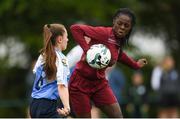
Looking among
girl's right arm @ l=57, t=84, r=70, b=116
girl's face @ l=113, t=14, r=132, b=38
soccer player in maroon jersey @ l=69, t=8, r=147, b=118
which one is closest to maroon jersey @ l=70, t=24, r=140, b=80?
soccer player in maroon jersey @ l=69, t=8, r=147, b=118

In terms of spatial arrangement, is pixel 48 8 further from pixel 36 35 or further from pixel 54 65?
pixel 54 65

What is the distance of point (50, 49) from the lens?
8.45 meters

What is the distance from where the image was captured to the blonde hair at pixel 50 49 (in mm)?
8406

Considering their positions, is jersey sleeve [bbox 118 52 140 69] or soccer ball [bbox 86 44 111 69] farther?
jersey sleeve [bbox 118 52 140 69]

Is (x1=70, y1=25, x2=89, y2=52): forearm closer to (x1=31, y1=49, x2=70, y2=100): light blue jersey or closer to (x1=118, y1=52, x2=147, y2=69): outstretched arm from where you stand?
(x1=31, y1=49, x2=70, y2=100): light blue jersey

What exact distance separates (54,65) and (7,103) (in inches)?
369

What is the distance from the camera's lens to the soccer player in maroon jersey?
902cm

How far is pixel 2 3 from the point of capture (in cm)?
1733

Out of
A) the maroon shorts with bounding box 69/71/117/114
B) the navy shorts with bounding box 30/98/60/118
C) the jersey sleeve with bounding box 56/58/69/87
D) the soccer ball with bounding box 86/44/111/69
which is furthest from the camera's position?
the maroon shorts with bounding box 69/71/117/114

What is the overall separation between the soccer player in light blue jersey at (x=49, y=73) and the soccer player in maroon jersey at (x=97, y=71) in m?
0.49

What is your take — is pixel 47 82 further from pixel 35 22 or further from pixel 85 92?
pixel 35 22

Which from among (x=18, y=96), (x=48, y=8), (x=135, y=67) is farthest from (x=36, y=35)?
(x=135, y=67)

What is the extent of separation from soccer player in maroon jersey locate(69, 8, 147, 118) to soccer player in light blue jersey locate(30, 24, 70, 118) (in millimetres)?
486

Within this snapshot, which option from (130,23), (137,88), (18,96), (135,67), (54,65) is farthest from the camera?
(18,96)
